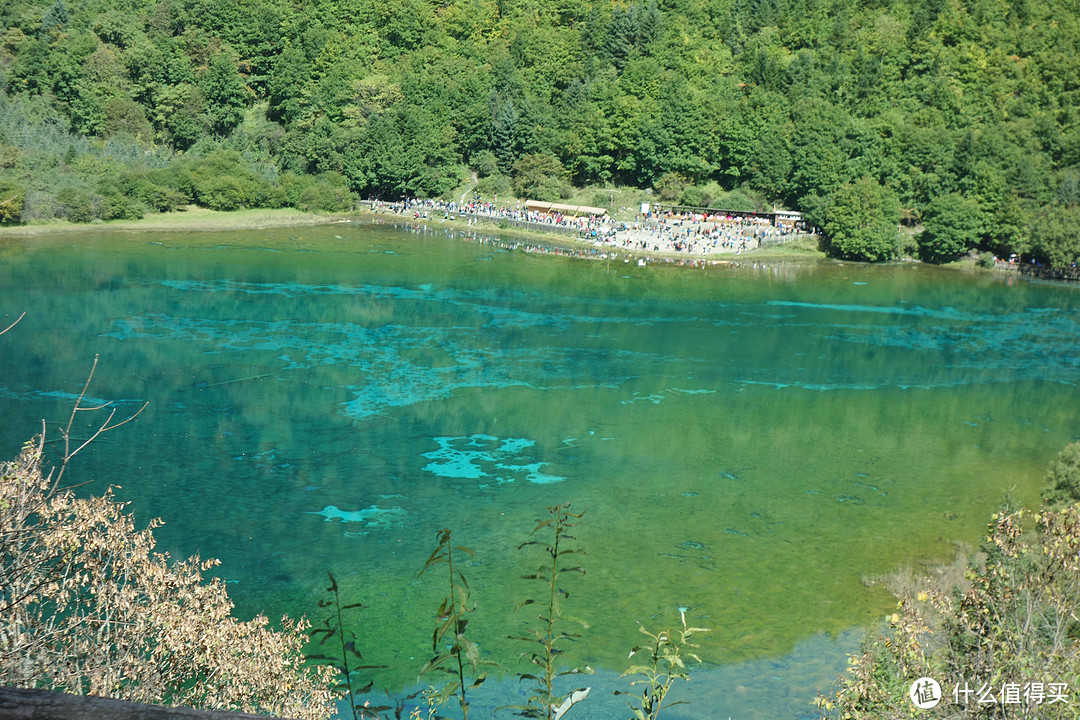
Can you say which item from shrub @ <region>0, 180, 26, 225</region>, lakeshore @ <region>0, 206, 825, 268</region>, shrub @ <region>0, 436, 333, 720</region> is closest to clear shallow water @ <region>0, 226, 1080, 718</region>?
shrub @ <region>0, 180, 26, 225</region>

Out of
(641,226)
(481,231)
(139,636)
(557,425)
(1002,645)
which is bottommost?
(557,425)

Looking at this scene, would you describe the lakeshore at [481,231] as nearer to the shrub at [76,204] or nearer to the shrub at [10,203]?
the shrub at [76,204]

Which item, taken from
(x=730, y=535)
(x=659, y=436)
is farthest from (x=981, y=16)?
(x=730, y=535)

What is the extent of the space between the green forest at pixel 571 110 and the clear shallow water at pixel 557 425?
1298 cm

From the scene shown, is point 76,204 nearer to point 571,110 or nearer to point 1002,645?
point 571,110

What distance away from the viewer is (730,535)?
23406mm

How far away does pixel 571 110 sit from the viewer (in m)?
84.7

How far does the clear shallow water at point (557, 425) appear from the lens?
20312 mm

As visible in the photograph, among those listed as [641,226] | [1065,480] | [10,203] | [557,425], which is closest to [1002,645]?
[1065,480]

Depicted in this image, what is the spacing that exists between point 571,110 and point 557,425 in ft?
193

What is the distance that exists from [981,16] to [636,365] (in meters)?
75.6

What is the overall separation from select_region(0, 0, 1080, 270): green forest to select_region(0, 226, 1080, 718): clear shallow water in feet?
42.6

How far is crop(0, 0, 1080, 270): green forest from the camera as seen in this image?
66938mm

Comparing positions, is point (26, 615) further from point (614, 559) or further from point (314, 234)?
point (314, 234)
